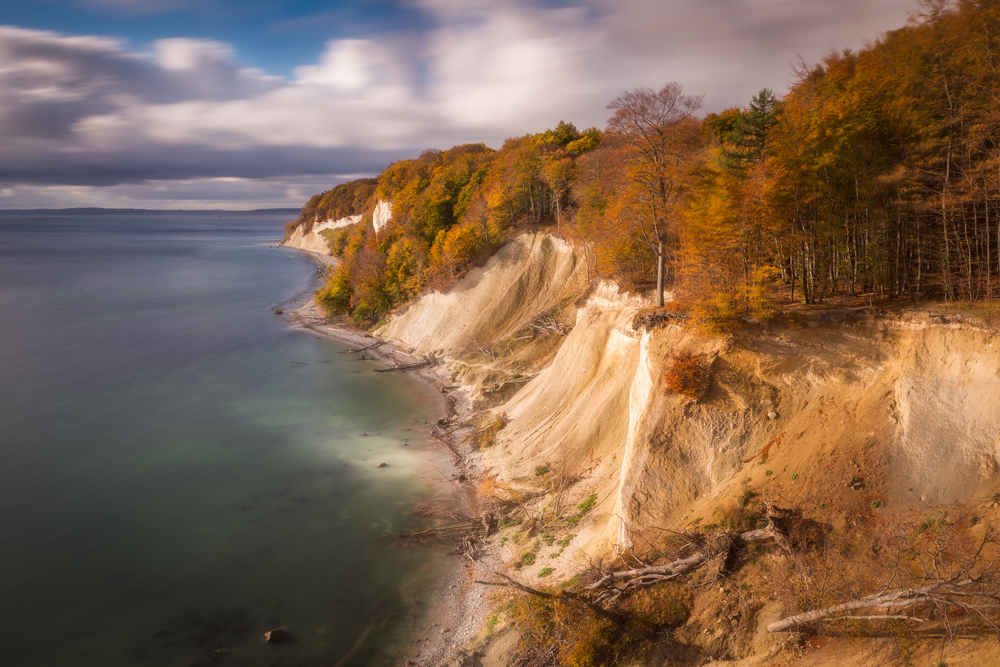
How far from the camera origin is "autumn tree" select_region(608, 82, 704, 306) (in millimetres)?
21281

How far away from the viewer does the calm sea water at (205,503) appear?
1806 centimetres

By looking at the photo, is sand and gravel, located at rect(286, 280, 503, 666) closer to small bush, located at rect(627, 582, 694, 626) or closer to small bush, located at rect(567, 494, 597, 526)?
small bush, located at rect(567, 494, 597, 526)

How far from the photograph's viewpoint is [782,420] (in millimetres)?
18453

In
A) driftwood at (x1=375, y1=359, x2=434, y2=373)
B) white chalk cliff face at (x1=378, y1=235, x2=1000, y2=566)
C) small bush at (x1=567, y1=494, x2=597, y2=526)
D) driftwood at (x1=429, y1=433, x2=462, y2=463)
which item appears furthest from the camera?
driftwood at (x1=375, y1=359, x2=434, y2=373)

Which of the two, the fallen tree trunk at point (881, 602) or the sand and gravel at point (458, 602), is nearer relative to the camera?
the fallen tree trunk at point (881, 602)

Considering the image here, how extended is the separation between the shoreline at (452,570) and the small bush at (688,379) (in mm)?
10716

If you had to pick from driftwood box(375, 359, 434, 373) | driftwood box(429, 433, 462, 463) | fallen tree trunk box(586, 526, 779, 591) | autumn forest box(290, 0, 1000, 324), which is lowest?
driftwood box(429, 433, 462, 463)

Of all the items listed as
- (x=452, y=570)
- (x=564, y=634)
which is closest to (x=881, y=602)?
(x=564, y=634)

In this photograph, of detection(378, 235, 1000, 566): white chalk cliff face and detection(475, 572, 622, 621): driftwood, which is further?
detection(378, 235, 1000, 566): white chalk cliff face

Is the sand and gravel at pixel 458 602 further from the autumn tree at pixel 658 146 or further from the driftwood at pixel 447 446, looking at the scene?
the autumn tree at pixel 658 146

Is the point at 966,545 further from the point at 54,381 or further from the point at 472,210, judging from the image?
the point at 54,381

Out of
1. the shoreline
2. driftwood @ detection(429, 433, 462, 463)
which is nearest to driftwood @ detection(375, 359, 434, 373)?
the shoreline

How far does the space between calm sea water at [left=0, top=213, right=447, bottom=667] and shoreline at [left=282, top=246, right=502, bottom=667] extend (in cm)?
86

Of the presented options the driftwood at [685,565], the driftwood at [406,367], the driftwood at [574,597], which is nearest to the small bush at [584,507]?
the driftwood at [574,597]
